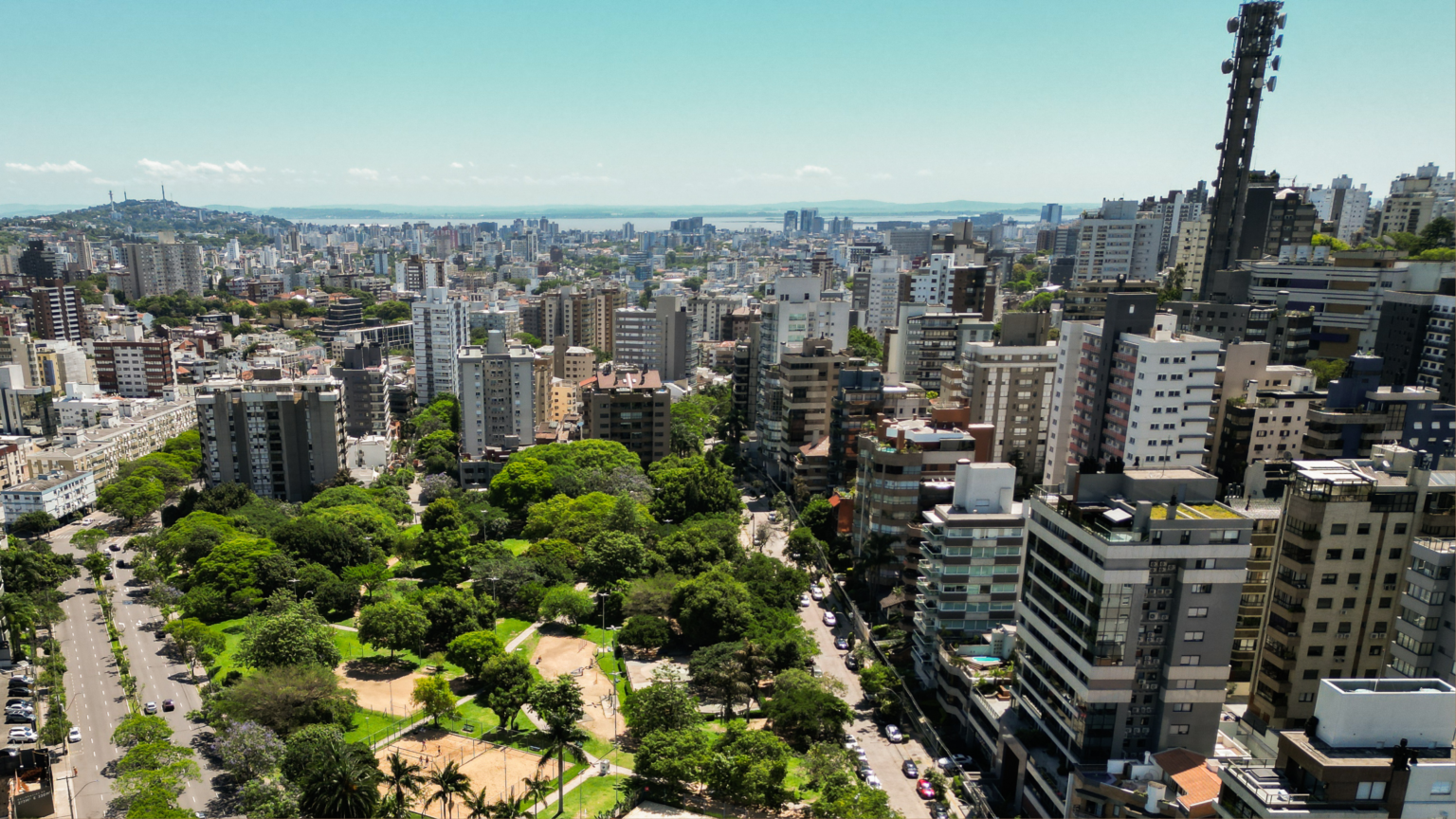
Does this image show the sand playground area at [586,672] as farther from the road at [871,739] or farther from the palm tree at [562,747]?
the road at [871,739]

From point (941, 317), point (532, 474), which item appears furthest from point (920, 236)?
point (532, 474)

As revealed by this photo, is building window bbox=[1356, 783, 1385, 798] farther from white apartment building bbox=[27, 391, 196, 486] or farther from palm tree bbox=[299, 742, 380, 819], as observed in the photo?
white apartment building bbox=[27, 391, 196, 486]

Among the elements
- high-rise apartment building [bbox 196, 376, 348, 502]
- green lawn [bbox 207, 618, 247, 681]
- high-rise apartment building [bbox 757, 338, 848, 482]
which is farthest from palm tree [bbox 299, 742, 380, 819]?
high-rise apartment building [bbox 757, 338, 848, 482]

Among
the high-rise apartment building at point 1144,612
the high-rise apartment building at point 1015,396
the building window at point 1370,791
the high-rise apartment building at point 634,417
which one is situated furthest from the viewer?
the high-rise apartment building at point 634,417

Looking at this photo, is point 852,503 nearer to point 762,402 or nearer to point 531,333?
point 762,402

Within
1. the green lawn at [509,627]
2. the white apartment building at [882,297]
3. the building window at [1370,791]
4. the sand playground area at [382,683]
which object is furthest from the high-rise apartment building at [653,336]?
the building window at [1370,791]
